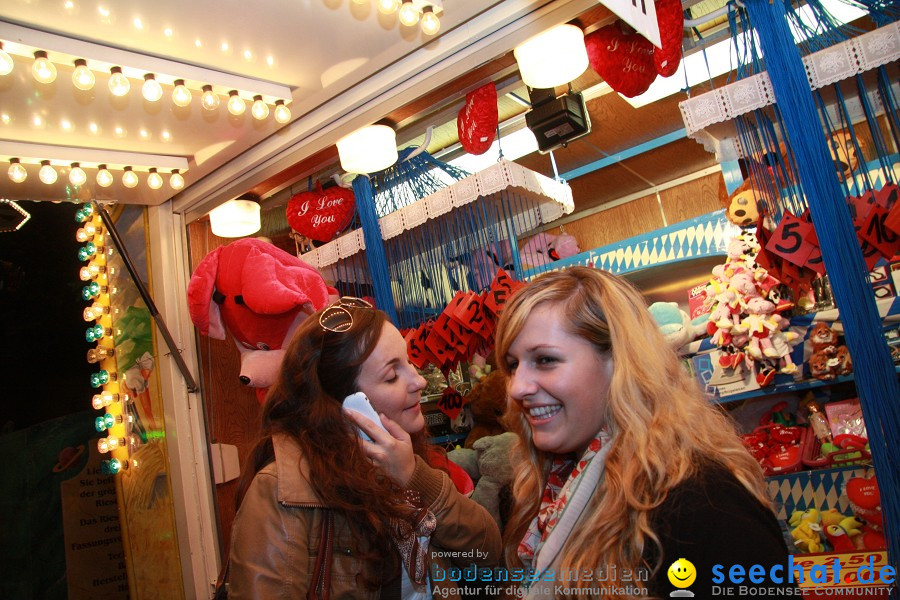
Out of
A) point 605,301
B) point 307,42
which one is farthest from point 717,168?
point 605,301

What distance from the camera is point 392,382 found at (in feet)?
5.74

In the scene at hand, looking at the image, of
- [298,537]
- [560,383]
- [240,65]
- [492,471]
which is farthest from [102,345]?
[560,383]

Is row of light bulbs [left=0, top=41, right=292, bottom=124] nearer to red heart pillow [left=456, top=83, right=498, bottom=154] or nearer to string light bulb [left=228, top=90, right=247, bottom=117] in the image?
string light bulb [left=228, top=90, right=247, bottom=117]

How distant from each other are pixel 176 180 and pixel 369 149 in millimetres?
1152

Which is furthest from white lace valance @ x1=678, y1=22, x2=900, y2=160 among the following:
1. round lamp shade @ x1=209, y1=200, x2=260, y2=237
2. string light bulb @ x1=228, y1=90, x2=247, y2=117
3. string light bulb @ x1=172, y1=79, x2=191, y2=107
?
round lamp shade @ x1=209, y1=200, x2=260, y2=237

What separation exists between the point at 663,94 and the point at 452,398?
191cm

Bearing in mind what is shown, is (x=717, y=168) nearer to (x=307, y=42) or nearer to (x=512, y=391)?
(x=307, y=42)

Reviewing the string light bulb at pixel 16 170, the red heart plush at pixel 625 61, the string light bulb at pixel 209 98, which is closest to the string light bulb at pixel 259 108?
the string light bulb at pixel 209 98

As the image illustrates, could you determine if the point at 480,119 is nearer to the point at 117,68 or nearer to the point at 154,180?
the point at 117,68

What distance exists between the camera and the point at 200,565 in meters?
3.44

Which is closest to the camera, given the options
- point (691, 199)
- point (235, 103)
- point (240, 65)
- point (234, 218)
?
point (240, 65)

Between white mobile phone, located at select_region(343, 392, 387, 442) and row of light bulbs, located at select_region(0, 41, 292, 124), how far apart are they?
5.58 feet

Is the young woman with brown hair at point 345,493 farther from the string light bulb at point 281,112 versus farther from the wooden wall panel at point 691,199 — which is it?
the wooden wall panel at point 691,199

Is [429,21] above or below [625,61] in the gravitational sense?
above
